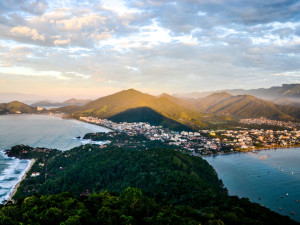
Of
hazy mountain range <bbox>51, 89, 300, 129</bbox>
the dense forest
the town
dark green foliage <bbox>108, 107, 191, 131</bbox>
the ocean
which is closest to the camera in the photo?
the dense forest

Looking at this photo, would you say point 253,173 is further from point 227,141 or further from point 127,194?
point 127,194

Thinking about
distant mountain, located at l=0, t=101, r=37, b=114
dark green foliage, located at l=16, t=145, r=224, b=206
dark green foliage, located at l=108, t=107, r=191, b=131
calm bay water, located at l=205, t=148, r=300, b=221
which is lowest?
calm bay water, located at l=205, t=148, r=300, b=221

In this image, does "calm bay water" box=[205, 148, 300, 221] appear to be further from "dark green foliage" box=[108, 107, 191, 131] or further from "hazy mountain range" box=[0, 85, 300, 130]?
"hazy mountain range" box=[0, 85, 300, 130]

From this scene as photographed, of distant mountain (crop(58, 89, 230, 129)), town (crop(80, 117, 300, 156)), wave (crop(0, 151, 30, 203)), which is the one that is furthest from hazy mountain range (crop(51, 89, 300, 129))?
wave (crop(0, 151, 30, 203))

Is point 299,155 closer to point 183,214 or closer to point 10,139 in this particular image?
point 183,214

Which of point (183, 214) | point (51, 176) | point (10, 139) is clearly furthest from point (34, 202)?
point (10, 139)

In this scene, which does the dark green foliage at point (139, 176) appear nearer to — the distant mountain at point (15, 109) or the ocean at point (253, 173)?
the ocean at point (253, 173)

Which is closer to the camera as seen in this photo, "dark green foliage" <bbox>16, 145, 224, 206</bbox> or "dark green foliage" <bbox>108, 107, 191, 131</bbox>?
"dark green foliage" <bbox>16, 145, 224, 206</bbox>

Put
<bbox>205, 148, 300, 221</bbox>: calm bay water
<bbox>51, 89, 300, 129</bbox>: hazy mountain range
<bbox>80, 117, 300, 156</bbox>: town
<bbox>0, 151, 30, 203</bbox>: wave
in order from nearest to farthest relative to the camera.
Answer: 1. <bbox>0, 151, 30, 203</bbox>: wave
2. <bbox>205, 148, 300, 221</bbox>: calm bay water
3. <bbox>80, 117, 300, 156</bbox>: town
4. <bbox>51, 89, 300, 129</bbox>: hazy mountain range

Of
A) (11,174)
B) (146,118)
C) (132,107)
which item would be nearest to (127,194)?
(11,174)
